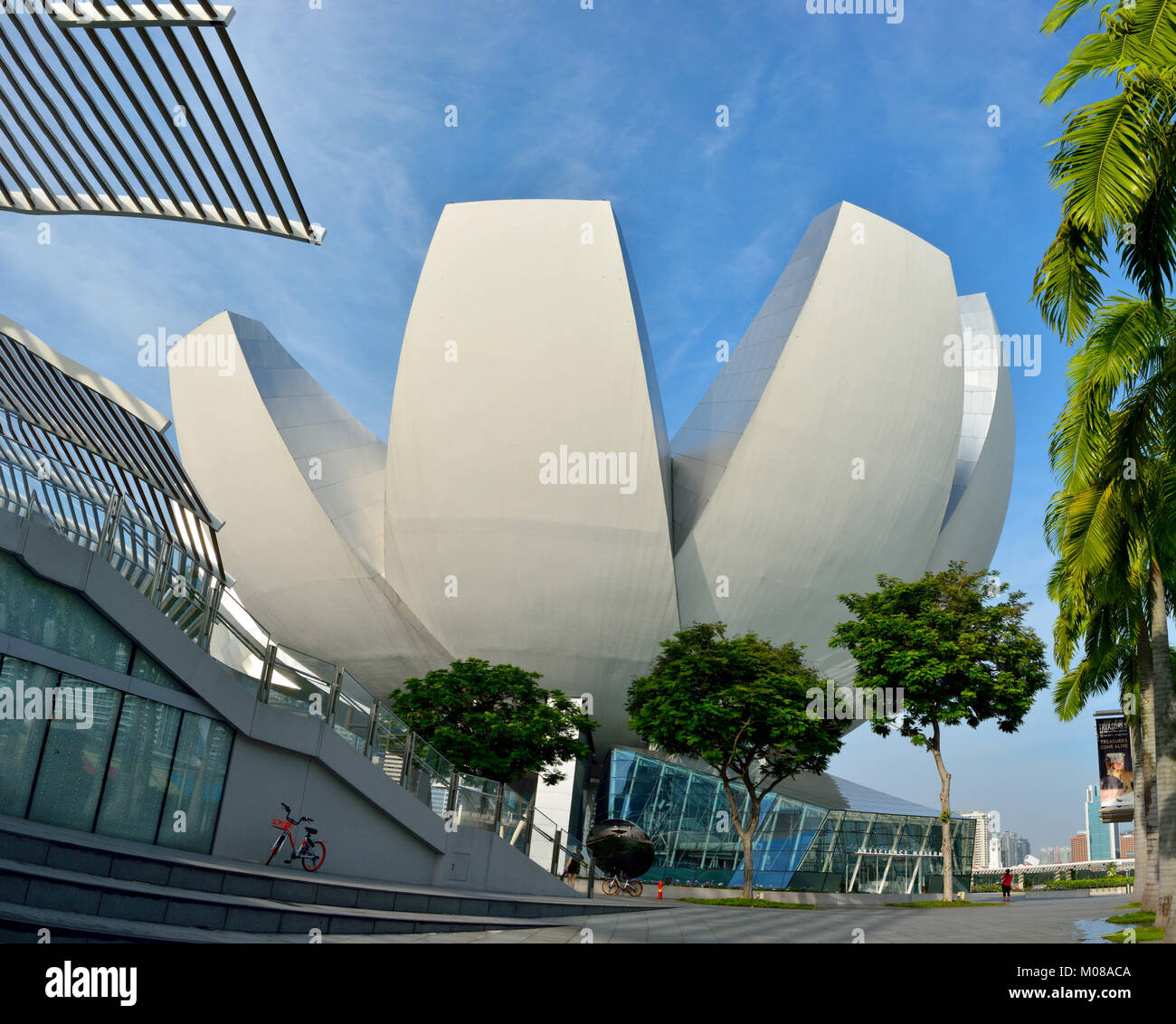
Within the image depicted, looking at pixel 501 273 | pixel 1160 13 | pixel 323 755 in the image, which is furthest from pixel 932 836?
pixel 1160 13

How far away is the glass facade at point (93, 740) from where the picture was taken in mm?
9516

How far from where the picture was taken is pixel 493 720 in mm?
25594

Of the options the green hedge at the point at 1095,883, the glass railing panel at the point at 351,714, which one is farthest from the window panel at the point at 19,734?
A: the green hedge at the point at 1095,883

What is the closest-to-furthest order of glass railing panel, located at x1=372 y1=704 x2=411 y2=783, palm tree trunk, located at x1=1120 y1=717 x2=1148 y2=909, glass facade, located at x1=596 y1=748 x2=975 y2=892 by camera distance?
1. glass railing panel, located at x1=372 y1=704 x2=411 y2=783
2. palm tree trunk, located at x1=1120 y1=717 x2=1148 y2=909
3. glass facade, located at x1=596 y1=748 x2=975 y2=892

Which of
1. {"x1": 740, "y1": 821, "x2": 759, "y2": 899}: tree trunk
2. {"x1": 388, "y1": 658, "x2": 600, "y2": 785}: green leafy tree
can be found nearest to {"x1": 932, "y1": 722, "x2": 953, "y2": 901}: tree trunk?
{"x1": 740, "y1": 821, "x2": 759, "y2": 899}: tree trunk

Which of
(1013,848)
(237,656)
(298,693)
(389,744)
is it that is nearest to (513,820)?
(389,744)

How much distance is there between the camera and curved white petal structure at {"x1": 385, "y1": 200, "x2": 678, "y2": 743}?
3067 cm

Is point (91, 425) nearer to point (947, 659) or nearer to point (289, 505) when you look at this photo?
point (289, 505)

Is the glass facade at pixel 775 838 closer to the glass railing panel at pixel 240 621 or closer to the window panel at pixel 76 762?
the glass railing panel at pixel 240 621

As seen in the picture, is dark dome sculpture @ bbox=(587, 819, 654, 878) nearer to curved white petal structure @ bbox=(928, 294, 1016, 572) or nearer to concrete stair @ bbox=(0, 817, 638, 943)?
concrete stair @ bbox=(0, 817, 638, 943)

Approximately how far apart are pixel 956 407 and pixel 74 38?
31.4 meters

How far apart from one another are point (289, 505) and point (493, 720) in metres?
13.7

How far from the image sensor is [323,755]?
1312 cm
